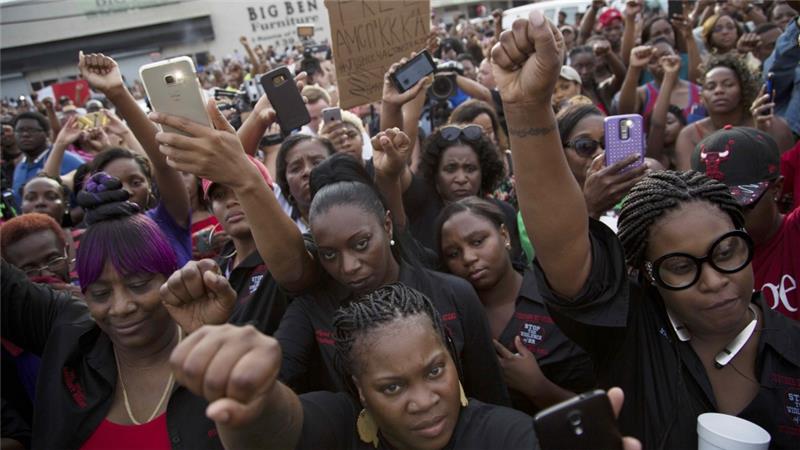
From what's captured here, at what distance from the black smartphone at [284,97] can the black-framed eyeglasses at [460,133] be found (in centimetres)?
93

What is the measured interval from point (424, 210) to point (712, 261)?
1.81 m

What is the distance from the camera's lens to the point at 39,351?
2055 mm

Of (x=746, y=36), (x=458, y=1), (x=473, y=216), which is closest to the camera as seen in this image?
(x=473, y=216)

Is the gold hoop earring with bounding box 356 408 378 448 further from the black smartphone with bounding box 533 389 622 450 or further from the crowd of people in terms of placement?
the black smartphone with bounding box 533 389 622 450

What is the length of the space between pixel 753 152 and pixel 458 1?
1129 inches

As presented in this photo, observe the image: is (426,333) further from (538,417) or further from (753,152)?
(753,152)

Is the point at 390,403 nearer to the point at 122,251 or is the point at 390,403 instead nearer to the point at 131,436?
the point at 131,436

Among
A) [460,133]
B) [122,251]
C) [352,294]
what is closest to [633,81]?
[460,133]

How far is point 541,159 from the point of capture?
127 cm

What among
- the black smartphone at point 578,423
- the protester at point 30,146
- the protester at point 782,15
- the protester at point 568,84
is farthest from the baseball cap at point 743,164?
the protester at point 782,15

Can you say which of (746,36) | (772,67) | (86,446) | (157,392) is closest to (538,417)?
(157,392)

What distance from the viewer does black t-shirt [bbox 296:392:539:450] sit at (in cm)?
125

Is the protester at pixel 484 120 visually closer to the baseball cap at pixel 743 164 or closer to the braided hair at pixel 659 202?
the baseball cap at pixel 743 164

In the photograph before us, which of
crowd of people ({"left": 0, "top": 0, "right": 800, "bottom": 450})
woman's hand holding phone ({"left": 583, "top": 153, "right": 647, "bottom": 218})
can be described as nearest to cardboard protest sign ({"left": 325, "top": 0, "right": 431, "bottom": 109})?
crowd of people ({"left": 0, "top": 0, "right": 800, "bottom": 450})
